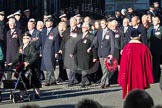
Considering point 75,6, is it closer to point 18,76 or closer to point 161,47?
point 161,47

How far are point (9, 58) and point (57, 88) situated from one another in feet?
4.61

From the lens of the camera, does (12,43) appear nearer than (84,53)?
No

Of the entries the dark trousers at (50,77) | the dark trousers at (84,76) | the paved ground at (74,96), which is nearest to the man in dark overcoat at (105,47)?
the paved ground at (74,96)

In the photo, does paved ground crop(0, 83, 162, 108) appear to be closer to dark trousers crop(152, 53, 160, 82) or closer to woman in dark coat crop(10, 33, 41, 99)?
woman in dark coat crop(10, 33, 41, 99)

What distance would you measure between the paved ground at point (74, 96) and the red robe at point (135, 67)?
95cm

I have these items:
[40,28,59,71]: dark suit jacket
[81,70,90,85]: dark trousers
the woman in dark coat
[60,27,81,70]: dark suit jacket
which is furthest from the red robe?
[40,28,59,71]: dark suit jacket

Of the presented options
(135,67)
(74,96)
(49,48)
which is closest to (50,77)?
(49,48)

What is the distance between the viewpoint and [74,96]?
41.1ft

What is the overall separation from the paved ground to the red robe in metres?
0.95

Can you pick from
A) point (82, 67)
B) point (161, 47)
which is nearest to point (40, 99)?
point (82, 67)

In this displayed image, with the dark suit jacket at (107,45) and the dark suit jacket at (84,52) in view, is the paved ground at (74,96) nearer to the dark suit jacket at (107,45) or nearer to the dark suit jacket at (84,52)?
the dark suit jacket at (84,52)

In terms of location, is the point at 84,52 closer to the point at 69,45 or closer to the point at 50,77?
the point at 69,45

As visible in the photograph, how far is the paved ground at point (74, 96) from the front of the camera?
450 inches

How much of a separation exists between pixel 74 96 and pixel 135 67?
8.65 ft
